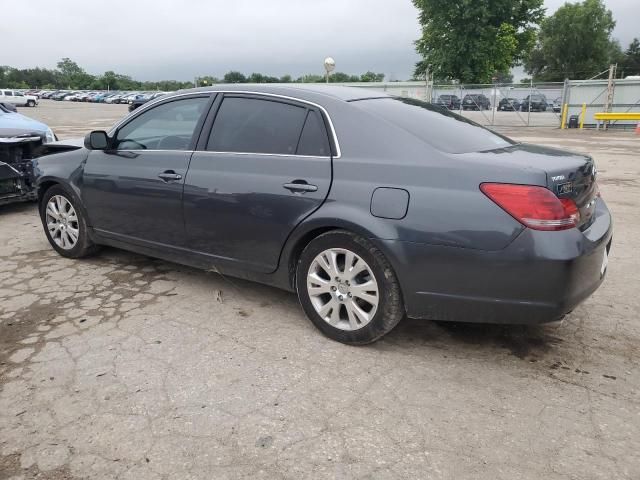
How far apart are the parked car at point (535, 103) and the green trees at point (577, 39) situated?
161ft

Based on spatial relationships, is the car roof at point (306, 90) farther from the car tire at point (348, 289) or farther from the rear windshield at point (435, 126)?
the car tire at point (348, 289)

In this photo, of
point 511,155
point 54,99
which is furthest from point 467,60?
point 54,99

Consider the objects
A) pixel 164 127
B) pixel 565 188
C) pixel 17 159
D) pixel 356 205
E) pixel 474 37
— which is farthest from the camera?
pixel 474 37

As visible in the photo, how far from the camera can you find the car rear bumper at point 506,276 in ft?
8.74

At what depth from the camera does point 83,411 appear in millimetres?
2623

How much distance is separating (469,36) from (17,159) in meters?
37.7

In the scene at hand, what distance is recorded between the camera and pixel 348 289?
125 inches

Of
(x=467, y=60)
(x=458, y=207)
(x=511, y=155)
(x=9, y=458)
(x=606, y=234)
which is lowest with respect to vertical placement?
(x=9, y=458)

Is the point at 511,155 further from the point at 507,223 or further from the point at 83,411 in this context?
the point at 83,411

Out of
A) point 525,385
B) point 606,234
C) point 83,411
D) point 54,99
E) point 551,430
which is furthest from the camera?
point 54,99

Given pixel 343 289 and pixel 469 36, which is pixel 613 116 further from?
pixel 343 289

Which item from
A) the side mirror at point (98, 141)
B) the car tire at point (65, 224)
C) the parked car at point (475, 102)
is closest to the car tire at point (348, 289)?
the side mirror at point (98, 141)

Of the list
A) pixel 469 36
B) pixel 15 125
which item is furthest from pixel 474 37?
pixel 15 125

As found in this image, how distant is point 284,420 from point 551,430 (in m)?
1.24
